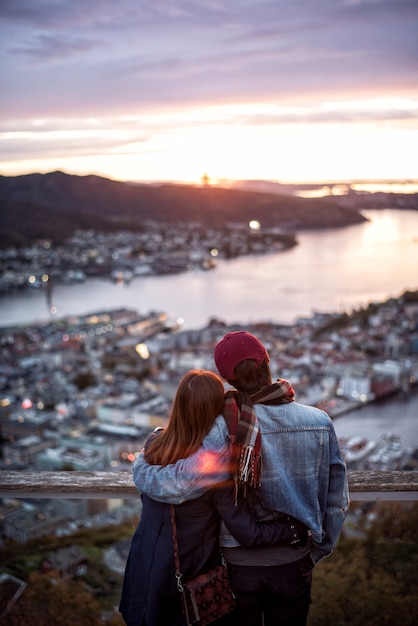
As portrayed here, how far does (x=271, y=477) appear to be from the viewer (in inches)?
28.8

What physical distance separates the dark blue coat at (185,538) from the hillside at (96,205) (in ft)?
87.5

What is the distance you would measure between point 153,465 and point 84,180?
33.8m

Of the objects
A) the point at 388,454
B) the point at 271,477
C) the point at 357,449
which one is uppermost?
the point at 271,477

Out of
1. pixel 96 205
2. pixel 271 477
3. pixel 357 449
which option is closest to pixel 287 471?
pixel 271 477

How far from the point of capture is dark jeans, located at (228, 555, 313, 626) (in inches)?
29.5

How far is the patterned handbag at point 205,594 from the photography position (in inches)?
28.4

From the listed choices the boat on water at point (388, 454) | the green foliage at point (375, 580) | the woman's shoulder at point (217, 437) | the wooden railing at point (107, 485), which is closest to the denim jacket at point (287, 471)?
the woman's shoulder at point (217, 437)

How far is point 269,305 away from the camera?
20.6 m

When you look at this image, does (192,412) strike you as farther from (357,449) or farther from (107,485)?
(357,449)

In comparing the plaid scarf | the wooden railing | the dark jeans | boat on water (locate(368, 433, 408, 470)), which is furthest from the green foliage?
boat on water (locate(368, 433, 408, 470))

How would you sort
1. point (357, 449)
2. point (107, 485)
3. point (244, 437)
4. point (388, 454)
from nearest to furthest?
point (244, 437), point (107, 485), point (388, 454), point (357, 449)

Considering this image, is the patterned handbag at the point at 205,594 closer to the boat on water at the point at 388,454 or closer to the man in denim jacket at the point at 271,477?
the man in denim jacket at the point at 271,477

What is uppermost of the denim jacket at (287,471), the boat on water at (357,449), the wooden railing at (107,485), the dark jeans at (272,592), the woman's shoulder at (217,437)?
the woman's shoulder at (217,437)

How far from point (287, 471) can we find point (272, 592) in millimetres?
146
